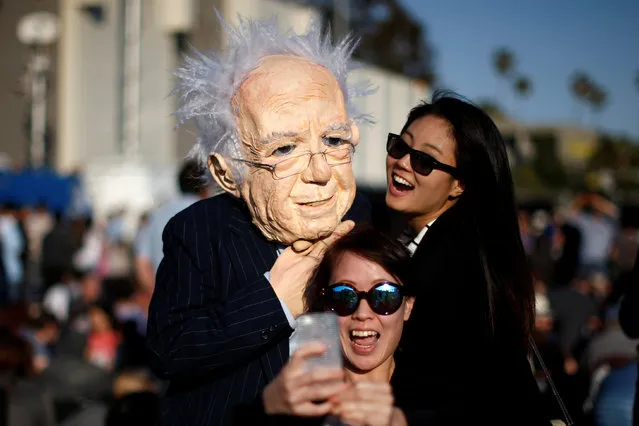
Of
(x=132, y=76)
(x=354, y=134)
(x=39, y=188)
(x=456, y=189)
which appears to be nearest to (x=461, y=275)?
(x=456, y=189)

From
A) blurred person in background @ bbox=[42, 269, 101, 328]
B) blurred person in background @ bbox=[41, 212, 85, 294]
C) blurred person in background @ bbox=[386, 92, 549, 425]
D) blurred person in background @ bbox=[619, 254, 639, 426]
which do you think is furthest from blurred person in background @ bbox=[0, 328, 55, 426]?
blurred person in background @ bbox=[41, 212, 85, 294]

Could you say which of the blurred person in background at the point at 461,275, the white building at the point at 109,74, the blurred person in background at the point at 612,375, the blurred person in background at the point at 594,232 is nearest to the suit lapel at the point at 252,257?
the blurred person in background at the point at 461,275

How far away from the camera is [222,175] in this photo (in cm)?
258

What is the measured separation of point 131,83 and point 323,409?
19112 mm

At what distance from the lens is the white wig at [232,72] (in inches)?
98.5

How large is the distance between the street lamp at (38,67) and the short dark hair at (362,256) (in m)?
21.8

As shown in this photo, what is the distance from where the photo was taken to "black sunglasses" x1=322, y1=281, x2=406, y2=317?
2316mm

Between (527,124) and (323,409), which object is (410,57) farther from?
(323,409)

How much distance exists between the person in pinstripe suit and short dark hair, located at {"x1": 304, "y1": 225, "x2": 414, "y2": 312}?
34 millimetres

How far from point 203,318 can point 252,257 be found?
25cm

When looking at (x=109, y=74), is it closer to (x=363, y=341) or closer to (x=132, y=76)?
(x=132, y=76)

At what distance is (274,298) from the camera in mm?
2320

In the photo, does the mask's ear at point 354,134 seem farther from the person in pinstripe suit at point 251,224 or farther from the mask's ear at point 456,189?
the mask's ear at point 456,189

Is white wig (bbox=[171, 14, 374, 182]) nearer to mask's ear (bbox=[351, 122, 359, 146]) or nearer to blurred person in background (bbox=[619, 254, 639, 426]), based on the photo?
mask's ear (bbox=[351, 122, 359, 146])
